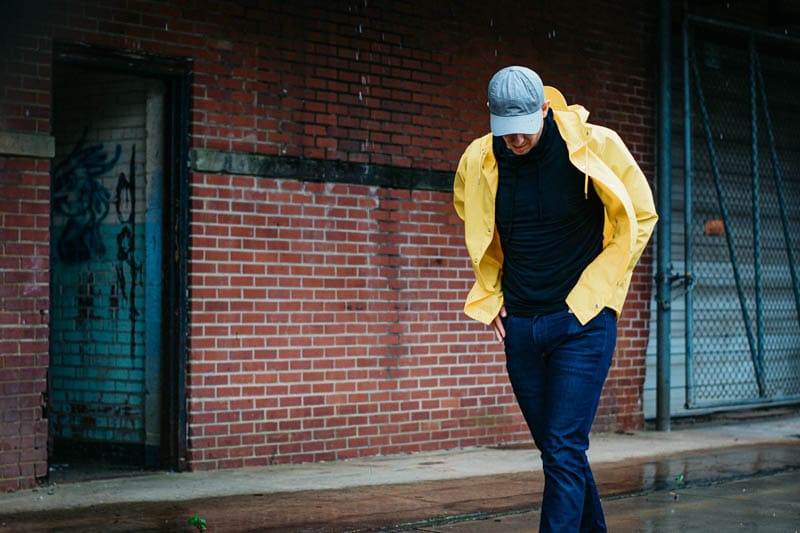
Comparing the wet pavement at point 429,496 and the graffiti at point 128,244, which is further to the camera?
the graffiti at point 128,244

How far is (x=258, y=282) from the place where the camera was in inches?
329

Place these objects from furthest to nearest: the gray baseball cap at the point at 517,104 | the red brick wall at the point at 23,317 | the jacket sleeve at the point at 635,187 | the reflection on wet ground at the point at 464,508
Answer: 1. the red brick wall at the point at 23,317
2. the reflection on wet ground at the point at 464,508
3. the jacket sleeve at the point at 635,187
4. the gray baseball cap at the point at 517,104

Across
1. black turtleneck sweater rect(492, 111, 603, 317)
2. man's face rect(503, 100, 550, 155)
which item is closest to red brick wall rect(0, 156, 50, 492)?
black turtleneck sweater rect(492, 111, 603, 317)

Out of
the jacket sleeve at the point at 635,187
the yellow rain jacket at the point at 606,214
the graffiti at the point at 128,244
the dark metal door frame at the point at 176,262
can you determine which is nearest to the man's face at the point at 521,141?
the yellow rain jacket at the point at 606,214

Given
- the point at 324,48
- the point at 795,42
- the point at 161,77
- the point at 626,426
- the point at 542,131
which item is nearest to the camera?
the point at 542,131

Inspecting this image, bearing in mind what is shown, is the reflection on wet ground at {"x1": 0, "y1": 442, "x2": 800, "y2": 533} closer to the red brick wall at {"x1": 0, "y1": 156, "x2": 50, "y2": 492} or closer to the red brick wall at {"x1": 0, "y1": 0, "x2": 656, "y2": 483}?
the red brick wall at {"x1": 0, "y1": 156, "x2": 50, "y2": 492}

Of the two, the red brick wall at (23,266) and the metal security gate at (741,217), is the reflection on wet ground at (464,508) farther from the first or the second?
the metal security gate at (741,217)

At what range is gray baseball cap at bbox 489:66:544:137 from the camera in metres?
4.52

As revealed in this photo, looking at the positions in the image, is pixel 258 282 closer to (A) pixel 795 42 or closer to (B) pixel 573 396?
(B) pixel 573 396

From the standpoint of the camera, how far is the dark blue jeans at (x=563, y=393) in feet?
15.2

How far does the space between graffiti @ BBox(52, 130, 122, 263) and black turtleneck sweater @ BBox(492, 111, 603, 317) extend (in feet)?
14.9

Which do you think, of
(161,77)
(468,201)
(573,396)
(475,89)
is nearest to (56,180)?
(161,77)

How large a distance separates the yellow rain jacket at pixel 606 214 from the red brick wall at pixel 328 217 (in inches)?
133

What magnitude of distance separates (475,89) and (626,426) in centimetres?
327
